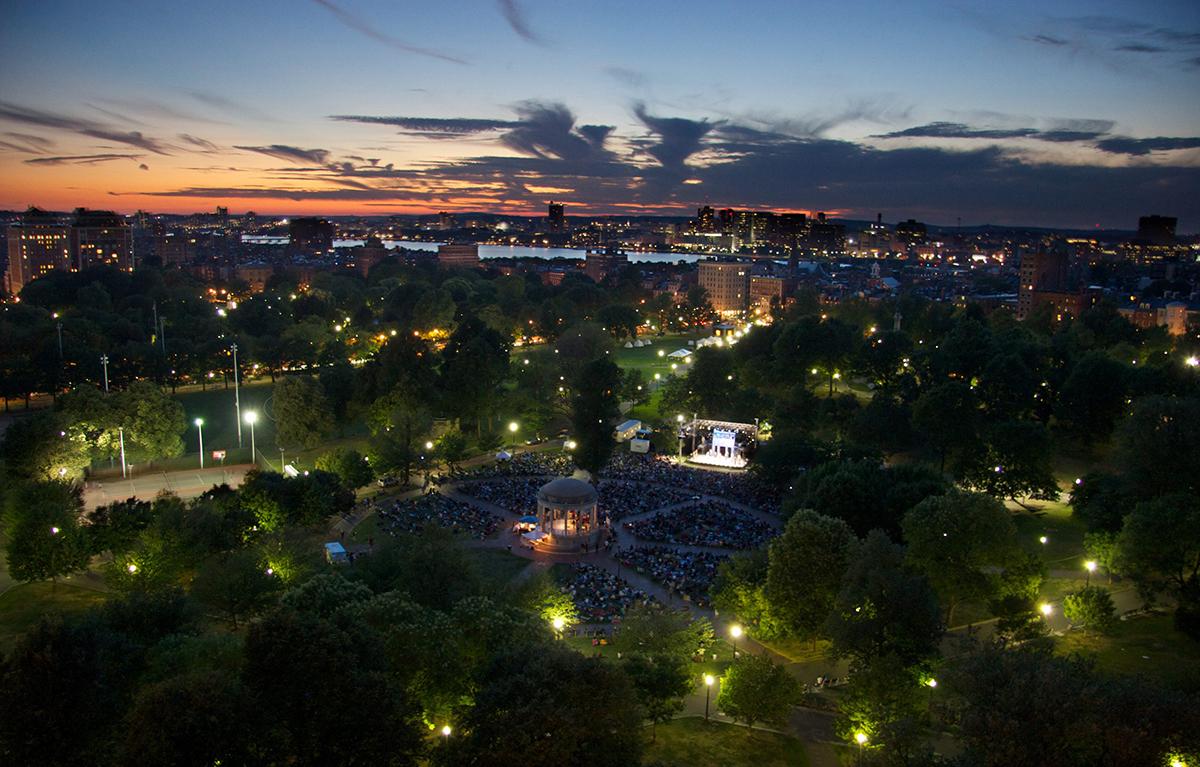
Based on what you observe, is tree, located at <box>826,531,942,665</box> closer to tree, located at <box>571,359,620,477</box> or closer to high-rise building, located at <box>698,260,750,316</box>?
tree, located at <box>571,359,620,477</box>

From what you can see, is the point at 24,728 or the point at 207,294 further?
the point at 207,294

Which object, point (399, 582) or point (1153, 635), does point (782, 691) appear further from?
point (1153, 635)

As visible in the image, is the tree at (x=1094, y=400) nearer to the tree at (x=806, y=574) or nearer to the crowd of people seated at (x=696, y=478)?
the crowd of people seated at (x=696, y=478)

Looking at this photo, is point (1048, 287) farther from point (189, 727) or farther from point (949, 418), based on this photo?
point (189, 727)

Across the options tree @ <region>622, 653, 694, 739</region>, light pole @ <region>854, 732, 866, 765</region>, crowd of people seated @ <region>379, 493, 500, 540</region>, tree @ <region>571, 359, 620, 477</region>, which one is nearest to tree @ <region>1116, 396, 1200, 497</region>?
light pole @ <region>854, 732, 866, 765</region>

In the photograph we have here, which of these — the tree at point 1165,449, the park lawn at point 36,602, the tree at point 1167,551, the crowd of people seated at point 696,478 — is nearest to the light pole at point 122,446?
the park lawn at point 36,602

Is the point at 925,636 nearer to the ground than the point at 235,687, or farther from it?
nearer to the ground

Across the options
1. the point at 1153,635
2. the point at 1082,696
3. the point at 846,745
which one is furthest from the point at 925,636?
the point at 1153,635
